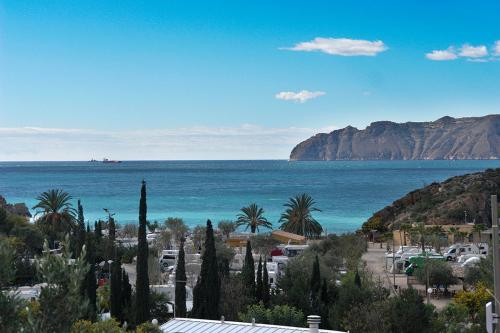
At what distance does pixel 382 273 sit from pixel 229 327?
2342 cm

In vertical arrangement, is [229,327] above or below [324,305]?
above

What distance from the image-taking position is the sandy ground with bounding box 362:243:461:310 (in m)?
32.7

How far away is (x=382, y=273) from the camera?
40531 mm

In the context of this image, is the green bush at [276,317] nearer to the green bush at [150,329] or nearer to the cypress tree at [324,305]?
the cypress tree at [324,305]

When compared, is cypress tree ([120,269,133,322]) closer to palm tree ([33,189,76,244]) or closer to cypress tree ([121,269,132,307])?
A: cypress tree ([121,269,132,307])

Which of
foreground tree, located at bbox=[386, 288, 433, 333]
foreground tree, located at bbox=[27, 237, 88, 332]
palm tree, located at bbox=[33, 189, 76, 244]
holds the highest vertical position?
foreground tree, located at bbox=[27, 237, 88, 332]

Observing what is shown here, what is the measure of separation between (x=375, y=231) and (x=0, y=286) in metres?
55.1

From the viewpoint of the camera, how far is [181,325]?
19.1 m

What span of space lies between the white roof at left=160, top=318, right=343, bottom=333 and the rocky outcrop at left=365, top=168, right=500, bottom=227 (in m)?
45.0

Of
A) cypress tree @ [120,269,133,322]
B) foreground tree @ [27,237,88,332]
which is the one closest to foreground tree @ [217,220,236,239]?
cypress tree @ [120,269,133,322]

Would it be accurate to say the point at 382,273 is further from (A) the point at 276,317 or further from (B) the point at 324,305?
(A) the point at 276,317

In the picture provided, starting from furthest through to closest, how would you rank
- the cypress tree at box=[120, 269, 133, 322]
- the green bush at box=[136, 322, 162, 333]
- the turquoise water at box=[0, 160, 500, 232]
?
the turquoise water at box=[0, 160, 500, 232]
the cypress tree at box=[120, 269, 133, 322]
the green bush at box=[136, 322, 162, 333]

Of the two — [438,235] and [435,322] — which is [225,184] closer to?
[438,235]

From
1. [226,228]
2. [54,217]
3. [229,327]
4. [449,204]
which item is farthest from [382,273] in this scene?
[449,204]
